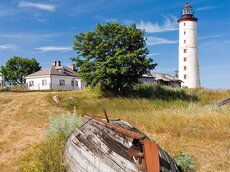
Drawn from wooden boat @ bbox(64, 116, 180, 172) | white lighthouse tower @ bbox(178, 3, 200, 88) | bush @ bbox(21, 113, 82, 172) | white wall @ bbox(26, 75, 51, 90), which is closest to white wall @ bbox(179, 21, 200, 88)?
white lighthouse tower @ bbox(178, 3, 200, 88)

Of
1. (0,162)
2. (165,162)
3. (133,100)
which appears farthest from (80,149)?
(133,100)

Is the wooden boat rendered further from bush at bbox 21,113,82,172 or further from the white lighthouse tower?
the white lighthouse tower

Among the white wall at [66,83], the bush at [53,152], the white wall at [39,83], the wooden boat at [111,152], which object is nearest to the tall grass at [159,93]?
the bush at [53,152]

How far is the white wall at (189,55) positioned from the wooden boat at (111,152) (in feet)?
147

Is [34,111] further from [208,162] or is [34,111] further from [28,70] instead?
[28,70]

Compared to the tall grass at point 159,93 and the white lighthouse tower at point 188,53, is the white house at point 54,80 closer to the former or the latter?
the white lighthouse tower at point 188,53

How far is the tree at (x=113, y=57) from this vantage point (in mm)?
23872

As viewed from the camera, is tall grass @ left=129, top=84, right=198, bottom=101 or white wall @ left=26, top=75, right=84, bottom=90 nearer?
tall grass @ left=129, top=84, right=198, bottom=101

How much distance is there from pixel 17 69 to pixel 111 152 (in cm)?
6573

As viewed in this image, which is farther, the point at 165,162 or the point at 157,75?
the point at 157,75

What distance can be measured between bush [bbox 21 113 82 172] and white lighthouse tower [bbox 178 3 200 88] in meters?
43.1

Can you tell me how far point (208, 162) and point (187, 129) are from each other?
2449 millimetres

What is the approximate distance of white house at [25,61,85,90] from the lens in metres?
48.8

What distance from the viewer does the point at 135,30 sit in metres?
26.0
